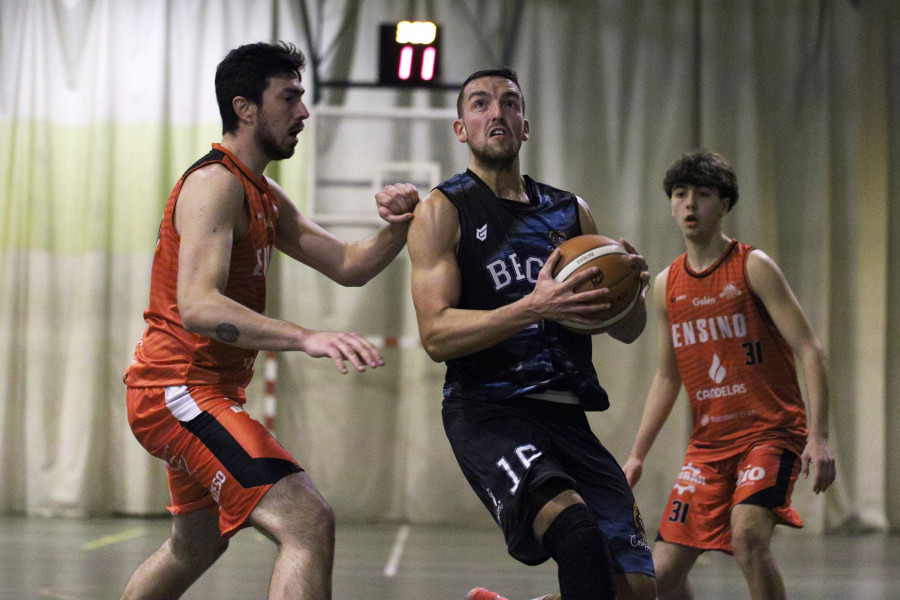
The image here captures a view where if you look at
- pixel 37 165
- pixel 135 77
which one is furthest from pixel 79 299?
pixel 135 77

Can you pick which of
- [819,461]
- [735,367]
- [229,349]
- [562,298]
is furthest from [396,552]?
[562,298]

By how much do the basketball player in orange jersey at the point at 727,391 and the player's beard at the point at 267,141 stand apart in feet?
4.90

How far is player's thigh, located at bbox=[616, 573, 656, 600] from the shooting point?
2.34 m

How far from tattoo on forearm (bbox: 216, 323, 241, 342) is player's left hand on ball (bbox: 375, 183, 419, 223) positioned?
0.74 m

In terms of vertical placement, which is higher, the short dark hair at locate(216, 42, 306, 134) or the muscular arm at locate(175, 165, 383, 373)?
the short dark hair at locate(216, 42, 306, 134)

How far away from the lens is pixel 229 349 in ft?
8.30

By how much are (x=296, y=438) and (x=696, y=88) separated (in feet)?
12.9

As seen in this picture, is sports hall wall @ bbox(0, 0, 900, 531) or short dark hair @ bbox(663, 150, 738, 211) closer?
short dark hair @ bbox(663, 150, 738, 211)

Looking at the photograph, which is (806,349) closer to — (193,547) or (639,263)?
(639,263)

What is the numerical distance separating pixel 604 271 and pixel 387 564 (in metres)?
2.97

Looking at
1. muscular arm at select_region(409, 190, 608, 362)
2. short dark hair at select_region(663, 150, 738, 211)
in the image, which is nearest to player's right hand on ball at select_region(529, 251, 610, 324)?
muscular arm at select_region(409, 190, 608, 362)

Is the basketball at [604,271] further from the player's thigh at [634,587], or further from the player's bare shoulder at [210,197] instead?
the player's bare shoulder at [210,197]

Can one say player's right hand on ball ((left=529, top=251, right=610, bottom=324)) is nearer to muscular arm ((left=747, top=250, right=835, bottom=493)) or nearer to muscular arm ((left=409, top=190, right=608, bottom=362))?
muscular arm ((left=409, top=190, right=608, bottom=362))

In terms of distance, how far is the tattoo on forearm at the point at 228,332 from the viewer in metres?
2.24
